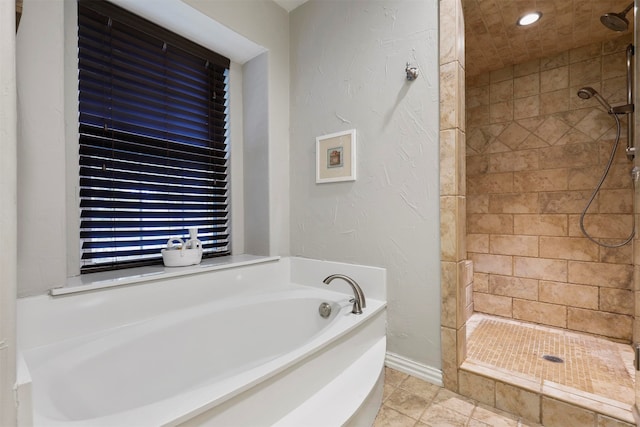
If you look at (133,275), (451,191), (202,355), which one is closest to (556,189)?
(451,191)

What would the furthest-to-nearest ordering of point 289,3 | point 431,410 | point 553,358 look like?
point 289,3 < point 553,358 < point 431,410

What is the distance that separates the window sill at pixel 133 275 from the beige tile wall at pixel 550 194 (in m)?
2.05

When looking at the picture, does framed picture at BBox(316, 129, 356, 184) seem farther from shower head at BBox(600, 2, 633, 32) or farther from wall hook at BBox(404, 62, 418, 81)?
shower head at BBox(600, 2, 633, 32)

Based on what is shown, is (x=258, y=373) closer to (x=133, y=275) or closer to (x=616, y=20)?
(x=133, y=275)

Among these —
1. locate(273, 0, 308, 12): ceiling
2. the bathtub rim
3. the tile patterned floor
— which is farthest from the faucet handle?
locate(273, 0, 308, 12): ceiling

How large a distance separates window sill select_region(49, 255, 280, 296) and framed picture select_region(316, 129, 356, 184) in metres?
0.77

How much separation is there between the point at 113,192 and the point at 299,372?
4.94 ft

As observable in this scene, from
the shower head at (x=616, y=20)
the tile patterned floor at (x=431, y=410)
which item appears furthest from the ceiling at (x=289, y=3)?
the tile patterned floor at (x=431, y=410)

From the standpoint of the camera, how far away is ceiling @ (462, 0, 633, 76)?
6.05ft

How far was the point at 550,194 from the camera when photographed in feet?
7.81

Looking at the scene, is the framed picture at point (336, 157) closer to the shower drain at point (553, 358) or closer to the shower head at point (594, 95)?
the shower drain at point (553, 358)

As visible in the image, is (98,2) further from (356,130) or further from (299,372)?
(299,372)

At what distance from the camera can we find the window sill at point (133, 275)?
4.54ft

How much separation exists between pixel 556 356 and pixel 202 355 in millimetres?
2073
